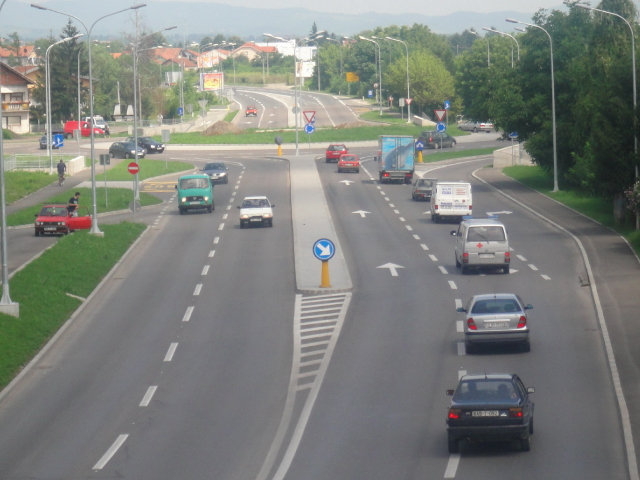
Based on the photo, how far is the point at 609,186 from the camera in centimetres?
3809

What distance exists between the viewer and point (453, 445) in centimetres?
1489

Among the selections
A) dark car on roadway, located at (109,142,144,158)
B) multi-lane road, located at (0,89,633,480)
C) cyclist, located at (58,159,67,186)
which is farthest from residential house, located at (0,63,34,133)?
multi-lane road, located at (0,89,633,480)

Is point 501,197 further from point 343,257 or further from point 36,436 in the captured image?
point 36,436

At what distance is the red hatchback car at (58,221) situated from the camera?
42.0 m

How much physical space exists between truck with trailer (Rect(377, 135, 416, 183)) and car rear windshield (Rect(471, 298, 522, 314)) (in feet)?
118

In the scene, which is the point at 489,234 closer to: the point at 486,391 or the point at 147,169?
the point at 486,391

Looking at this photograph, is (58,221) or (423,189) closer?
(58,221)

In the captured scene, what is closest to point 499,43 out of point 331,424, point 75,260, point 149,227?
point 149,227

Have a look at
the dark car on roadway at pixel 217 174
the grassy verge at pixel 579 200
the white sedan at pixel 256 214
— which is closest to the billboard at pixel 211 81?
the dark car on roadway at pixel 217 174

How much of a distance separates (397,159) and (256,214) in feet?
59.1

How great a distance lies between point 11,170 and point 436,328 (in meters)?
50.2

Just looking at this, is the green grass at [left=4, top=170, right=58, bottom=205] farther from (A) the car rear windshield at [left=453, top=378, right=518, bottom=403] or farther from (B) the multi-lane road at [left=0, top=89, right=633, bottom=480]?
(A) the car rear windshield at [left=453, top=378, right=518, bottom=403]

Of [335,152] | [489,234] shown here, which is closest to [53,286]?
[489,234]

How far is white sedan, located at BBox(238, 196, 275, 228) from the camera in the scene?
4256 centimetres
